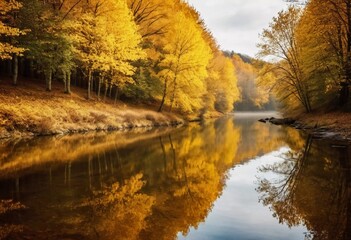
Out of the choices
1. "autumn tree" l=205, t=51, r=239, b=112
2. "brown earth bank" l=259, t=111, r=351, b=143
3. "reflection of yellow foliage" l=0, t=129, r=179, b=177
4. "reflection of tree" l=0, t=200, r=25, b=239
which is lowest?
"reflection of yellow foliage" l=0, t=129, r=179, b=177

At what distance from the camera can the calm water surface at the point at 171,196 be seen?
16.7 feet

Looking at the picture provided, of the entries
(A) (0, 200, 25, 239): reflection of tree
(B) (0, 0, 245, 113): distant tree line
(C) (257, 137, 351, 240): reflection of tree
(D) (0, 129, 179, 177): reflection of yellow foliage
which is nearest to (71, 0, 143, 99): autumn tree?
(B) (0, 0, 245, 113): distant tree line

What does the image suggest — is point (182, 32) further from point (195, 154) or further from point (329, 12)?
point (195, 154)

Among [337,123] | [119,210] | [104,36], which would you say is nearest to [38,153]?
[119,210]

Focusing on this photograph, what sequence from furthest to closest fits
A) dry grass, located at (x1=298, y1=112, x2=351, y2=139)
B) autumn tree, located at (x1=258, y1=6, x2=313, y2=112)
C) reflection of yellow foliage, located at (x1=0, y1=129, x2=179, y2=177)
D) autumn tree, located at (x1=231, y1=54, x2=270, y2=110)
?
autumn tree, located at (x1=231, y1=54, x2=270, y2=110)
autumn tree, located at (x1=258, y1=6, x2=313, y2=112)
dry grass, located at (x1=298, y1=112, x2=351, y2=139)
reflection of yellow foliage, located at (x1=0, y1=129, x2=179, y2=177)

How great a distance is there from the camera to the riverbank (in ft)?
57.8

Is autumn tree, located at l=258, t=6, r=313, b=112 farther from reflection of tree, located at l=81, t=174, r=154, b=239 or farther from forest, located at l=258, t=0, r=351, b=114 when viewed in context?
reflection of tree, located at l=81, t=174, r=154, b=239

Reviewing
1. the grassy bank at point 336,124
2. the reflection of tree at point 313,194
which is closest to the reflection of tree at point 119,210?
the reflection of tree at point 313,194

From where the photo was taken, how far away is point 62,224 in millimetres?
5125

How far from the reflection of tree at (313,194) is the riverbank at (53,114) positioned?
512 inches

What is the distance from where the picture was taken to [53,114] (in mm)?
20312

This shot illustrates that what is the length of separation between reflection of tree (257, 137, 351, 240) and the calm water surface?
0.06 feet

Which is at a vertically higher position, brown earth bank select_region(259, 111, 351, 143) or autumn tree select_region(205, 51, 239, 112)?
autumn tree select_region(205, 51, 239, 112)

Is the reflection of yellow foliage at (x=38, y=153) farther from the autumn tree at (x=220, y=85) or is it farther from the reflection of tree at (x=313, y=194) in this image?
the autumn tree at (x=220, y=85)
